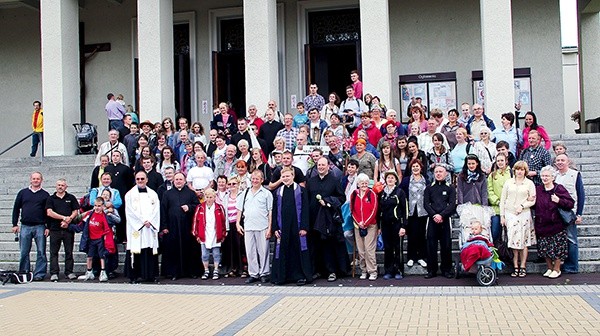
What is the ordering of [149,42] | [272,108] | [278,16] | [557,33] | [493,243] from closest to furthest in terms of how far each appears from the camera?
1. [493,243]
2. [272,108]
3. [149,42]
4. [557,33]
5. [278,16]

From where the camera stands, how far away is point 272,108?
1478cm

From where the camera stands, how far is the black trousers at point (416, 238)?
1096cm

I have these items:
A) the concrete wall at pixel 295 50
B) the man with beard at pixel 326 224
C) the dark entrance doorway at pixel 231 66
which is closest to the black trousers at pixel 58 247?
the man with beard at pixel 326 224

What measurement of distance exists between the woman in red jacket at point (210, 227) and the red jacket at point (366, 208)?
90.3 inches

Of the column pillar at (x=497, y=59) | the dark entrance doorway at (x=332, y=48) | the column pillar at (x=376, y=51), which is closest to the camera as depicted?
the column pillar at (x=497, y=59)

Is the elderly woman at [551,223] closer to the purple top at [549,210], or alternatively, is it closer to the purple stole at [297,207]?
the purple top at [549,210]

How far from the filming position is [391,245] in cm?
1083

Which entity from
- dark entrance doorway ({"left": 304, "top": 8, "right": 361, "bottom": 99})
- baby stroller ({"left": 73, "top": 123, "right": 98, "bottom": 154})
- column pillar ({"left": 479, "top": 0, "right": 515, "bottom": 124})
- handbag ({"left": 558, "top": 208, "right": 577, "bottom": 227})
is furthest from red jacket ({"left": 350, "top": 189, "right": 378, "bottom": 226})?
baby stroller ({"left": 73, "top": 123, "right": 98, "bottom": 154})

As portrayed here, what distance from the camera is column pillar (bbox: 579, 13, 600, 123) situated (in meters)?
20.4

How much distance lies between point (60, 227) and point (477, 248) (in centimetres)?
718

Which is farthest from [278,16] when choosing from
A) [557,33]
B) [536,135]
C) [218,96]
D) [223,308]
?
[223,308]

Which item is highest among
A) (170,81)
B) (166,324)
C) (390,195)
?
(170,81)

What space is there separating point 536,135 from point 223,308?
6.09 m

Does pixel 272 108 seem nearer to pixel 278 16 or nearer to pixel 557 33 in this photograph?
pixel 278 16
